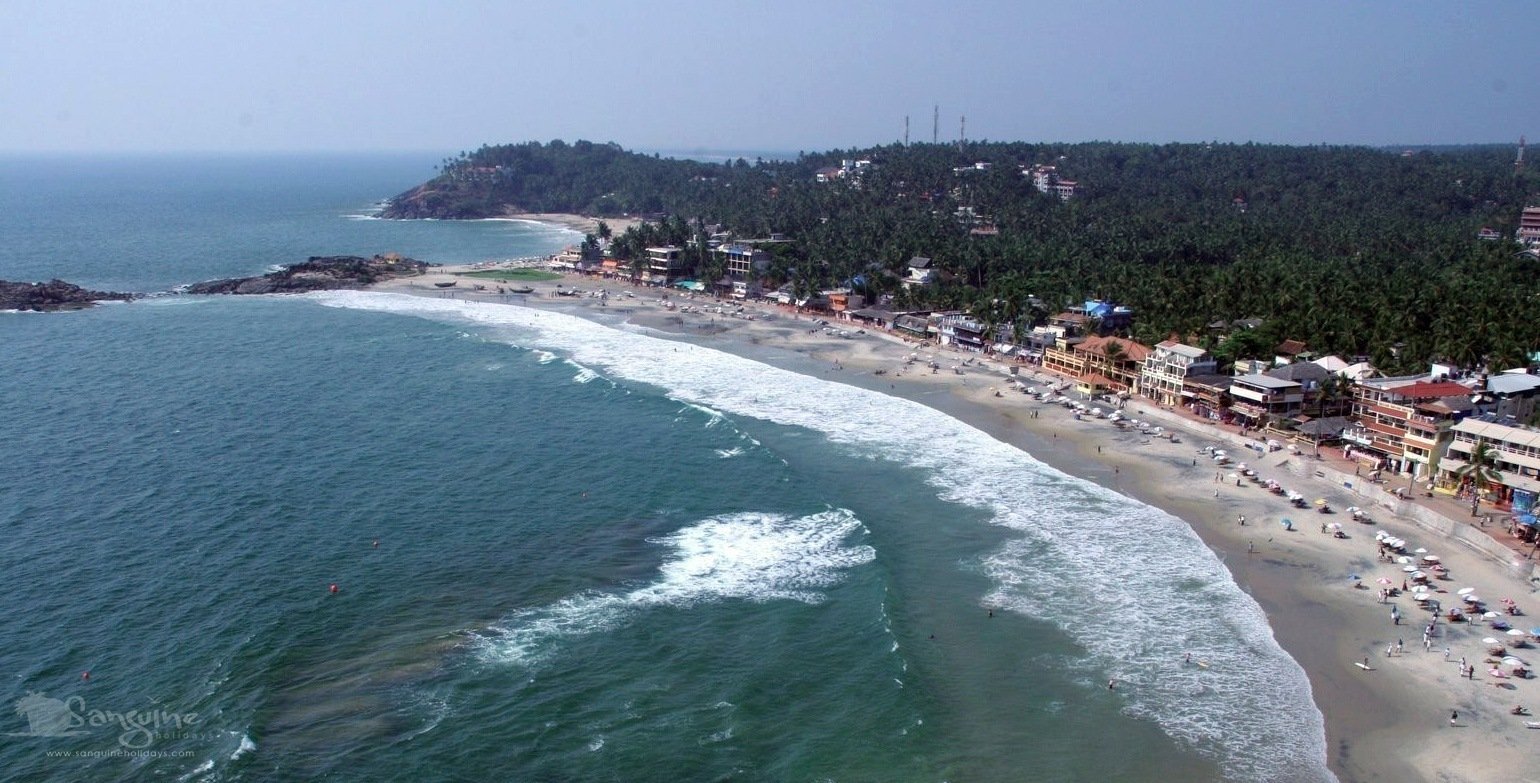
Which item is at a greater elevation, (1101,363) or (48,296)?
(48,296)

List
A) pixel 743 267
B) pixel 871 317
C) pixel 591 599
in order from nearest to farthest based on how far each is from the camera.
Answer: pixel 591 599, pixel 871 317, pixel 743 267

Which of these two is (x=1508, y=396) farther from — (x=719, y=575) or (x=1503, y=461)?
(x=719, y=575)

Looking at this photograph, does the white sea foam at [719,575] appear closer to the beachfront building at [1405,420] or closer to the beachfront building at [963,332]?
the beachfront building at [1405,420]

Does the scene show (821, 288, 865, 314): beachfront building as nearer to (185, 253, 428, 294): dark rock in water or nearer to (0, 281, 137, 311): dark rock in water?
(185, 253, 428, 294): dark rock in water

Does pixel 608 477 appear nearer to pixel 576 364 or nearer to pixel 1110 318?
pixel 576 364

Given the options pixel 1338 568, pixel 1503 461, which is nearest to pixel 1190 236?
pixel 1503 461
